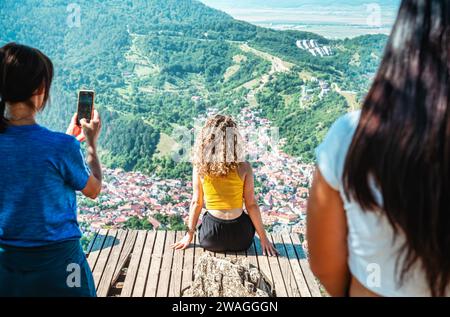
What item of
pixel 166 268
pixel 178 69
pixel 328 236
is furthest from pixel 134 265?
pixel 178 69

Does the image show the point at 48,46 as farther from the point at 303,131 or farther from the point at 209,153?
the point at 209,153

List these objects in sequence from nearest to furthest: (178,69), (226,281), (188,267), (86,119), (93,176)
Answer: (93,176)
(86,119)
(226,281)
(188,267)
(178,69)

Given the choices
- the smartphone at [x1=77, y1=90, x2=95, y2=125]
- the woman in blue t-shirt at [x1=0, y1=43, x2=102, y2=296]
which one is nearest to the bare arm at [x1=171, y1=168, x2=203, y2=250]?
the smartphone at [x1=77, y1=90, x2=95, y2=125]

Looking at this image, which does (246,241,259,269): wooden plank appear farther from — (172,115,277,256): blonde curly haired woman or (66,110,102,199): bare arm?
(66,110,102,199): bare arm

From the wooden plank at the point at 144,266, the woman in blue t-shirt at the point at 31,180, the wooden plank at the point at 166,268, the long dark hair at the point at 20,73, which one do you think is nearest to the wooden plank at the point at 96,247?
the wooden plank at the point at 144,266

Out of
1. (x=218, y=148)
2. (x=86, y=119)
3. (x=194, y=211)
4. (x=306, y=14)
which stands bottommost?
(x=194, y=211)

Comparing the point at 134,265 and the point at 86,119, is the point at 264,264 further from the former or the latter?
the point at 86,119
